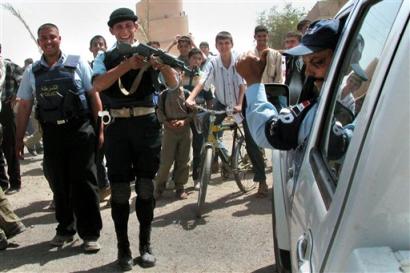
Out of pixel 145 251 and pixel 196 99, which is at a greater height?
pixel 196 99

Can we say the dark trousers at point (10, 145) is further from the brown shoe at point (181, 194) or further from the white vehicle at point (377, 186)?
the white vehicle at point (377, 186)

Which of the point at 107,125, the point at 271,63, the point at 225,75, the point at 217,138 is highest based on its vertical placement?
the point at 271,63

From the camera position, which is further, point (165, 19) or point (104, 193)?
point (165, 19)

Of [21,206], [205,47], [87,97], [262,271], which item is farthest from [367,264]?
[205,47]

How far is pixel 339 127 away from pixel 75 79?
346 cm

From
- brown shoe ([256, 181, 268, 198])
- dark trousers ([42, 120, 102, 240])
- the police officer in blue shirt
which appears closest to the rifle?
the police officer in blue shirt

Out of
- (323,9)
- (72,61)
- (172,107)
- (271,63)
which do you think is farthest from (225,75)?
(323,9)

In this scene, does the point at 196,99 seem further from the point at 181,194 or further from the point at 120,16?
the point at 120,16

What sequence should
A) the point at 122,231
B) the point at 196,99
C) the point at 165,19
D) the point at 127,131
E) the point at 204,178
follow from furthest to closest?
1. the point at 165,19
2. the point at 196,99
3. the point at 204,178
4. the point at 122,231
5. the point at 127,131

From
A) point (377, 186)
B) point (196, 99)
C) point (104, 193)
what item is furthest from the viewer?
point (196, 99)

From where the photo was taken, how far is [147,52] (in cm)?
389

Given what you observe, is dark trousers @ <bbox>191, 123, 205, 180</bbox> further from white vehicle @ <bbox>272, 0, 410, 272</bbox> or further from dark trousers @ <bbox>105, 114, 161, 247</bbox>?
white vehicle @ <bbox>272, 0, 410, 272</bbox>

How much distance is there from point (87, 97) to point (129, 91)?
0.86 meters

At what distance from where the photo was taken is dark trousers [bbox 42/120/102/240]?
4.72m
